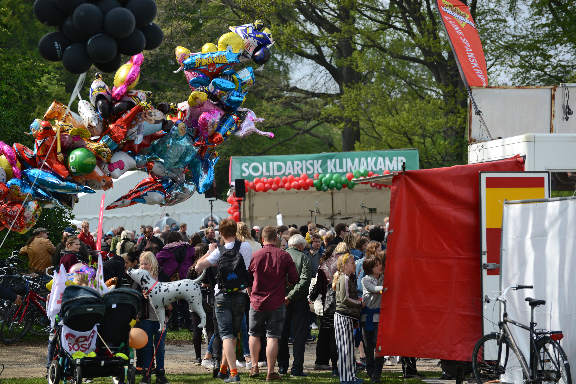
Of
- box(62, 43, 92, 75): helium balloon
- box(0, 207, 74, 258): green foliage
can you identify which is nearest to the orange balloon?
box(62, 43, 92, 75): helium balloon

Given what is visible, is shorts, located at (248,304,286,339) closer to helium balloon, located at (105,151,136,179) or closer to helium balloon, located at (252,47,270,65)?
helium balloon, located at (105,151,136,179)

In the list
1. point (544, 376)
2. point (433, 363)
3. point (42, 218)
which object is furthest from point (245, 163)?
point (544, 376)

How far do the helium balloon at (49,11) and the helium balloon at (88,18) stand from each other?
24 centimetres

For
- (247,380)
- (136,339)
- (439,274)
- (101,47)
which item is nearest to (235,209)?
(247,380)

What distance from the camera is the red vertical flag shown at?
14.1 metres

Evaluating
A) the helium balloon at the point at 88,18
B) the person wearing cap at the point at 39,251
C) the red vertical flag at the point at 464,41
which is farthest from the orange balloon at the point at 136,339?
the person wearing cap at the point at 39,251

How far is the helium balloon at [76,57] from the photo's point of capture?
28.2 ft

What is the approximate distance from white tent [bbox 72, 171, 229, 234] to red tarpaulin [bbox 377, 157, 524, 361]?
1737cm

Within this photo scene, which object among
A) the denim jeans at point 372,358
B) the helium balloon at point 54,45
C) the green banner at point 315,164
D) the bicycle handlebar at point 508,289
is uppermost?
the green banner at point 315,164

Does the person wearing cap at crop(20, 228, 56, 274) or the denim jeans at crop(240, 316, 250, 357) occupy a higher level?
the person wearing cap at crop(20, 228, 56, 274)

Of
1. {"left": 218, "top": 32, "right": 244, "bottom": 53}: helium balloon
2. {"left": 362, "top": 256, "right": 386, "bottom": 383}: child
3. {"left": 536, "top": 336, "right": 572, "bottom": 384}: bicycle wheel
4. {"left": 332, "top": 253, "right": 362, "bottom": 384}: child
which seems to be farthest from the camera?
{"left": 362, "top": 256, "right": 386, "bottom": 383}: child

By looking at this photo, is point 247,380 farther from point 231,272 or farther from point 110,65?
point 110,65

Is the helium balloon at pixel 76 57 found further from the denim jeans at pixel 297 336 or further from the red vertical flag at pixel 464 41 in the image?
the red vertical flag at pixel 464 41

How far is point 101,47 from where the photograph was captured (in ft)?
27.8
